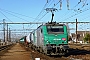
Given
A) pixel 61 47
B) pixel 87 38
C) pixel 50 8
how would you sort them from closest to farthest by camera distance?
1. pixel 61 47
2. pixel 50 8
3. pixel 87 38

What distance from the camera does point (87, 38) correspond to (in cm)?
8750

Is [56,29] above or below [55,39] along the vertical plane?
above

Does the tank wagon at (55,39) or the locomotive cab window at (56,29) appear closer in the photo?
the tank wagon at (55,39)

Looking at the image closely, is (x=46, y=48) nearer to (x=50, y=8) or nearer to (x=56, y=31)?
(x=56, y=31)

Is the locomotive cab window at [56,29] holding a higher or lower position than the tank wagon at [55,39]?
higher

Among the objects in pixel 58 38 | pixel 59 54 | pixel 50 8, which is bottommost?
pixel 59 54

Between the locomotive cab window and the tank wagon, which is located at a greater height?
the locomotive cab window

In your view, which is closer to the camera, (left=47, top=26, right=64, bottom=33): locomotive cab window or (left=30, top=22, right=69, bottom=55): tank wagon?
(left=30, top=22, right=69, bottom=55): tank wagon

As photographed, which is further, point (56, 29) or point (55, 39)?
point (56, 29)

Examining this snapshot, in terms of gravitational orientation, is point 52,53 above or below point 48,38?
below

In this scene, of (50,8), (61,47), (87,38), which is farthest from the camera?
(87,38)

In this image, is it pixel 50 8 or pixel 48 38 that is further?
pixel 50 8

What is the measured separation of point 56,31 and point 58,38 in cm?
77

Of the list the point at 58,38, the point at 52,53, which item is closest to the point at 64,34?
the point at 58,38
